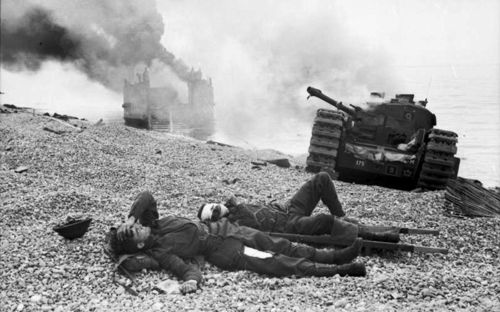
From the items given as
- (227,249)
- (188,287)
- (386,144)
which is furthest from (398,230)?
(386,144)

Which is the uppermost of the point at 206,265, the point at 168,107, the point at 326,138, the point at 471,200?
the point at 168,107

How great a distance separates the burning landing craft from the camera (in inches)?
2334

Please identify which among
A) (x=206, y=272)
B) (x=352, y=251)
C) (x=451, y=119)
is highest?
(x=451, y=119)

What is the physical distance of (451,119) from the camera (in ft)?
161

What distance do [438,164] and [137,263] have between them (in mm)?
9546

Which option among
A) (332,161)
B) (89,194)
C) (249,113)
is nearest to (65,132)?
(89,194)

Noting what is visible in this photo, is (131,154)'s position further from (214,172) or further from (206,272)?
(206,272)

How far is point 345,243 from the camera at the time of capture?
6824 mm

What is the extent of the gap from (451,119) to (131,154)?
42073 mm

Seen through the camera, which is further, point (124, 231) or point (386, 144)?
point (386, 144)

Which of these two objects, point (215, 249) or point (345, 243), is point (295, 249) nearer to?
point (345, 243)

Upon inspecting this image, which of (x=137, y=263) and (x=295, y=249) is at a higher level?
(x=295, y=249)

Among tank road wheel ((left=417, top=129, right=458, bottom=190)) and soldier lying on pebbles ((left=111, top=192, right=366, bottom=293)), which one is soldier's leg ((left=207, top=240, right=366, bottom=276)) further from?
tank road wheel ((left=417, top=129, right=458, bottom=190))

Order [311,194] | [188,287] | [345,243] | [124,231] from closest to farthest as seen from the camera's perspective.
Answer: [188,287] < [124,231] < [345,243] < [311,194]
